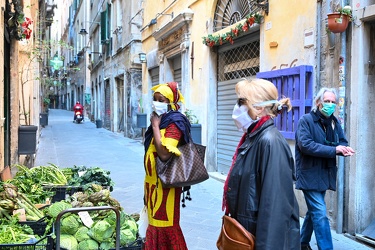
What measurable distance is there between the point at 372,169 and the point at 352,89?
97 cm

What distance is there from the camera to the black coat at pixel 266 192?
2086mm

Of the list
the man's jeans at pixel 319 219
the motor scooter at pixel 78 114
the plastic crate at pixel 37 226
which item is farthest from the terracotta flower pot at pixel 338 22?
the motor scooter at pixel 78 114

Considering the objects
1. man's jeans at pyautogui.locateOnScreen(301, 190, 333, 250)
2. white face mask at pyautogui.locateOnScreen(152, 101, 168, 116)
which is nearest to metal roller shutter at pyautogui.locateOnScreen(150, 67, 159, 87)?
man's jeans at pyautogui.locateOnScreen(301, 190, 333, 250)

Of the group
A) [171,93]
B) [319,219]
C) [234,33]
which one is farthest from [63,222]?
[234,33]

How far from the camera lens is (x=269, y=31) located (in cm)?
695

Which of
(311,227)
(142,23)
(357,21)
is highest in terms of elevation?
(142,23)

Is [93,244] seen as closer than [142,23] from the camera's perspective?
Yes

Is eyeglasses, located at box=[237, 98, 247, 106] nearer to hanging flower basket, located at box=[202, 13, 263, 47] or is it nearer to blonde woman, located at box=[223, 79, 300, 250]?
blonde woman, located at box=[223, 79, 300, 250]

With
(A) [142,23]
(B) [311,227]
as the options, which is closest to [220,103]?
(B) [311,227]

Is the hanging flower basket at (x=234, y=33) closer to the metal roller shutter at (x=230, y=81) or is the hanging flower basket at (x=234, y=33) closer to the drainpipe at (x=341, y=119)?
the metal roller shutter at (x=230, y=81)

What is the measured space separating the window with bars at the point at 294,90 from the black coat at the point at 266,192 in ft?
12.0

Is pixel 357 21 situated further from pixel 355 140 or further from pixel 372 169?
pixel 372 169

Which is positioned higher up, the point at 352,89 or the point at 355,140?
the point at 352,89

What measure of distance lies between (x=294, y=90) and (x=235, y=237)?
13.6ft
